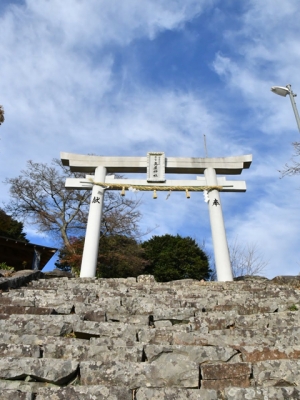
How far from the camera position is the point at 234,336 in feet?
13.5

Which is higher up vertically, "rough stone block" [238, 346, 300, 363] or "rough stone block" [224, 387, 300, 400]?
"rough stone block" [238, 346, 300, 363]

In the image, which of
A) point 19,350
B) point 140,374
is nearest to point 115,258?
point 19,350

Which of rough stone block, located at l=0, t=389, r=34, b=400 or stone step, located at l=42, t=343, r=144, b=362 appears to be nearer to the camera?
rough stone block, located at l=0, t=389, r=34, b=400

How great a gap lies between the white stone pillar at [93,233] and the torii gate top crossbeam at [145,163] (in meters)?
0.38

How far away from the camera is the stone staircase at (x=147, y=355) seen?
296cm

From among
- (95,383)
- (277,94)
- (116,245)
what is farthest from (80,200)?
(95,383)

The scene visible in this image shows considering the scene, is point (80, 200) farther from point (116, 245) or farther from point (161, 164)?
point (161, 164)

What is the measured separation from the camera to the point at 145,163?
1309cm

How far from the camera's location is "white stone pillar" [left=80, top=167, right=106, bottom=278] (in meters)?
11.3

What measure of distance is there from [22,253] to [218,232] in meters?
10.6

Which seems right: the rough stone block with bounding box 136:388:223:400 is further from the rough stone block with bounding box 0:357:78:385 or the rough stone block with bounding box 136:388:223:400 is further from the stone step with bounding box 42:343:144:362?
the rough stone block with bounding box 0:357:78:385

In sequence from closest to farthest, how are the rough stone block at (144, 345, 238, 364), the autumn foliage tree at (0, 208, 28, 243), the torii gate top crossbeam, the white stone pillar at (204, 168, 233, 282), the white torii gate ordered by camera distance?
1. the rough stone block at (144, 345, 238, 364)
2. the white stone pillar at (204, 168, 233, 282)
3. the white torii gate
4. the torii gate top crossbeam
5. the autumn foliage tree at (0, 208, 28, 243)

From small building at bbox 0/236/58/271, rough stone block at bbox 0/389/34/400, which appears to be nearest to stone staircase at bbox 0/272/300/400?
rough stone block at bbox 0/389/34/400

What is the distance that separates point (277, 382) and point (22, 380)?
233cm
